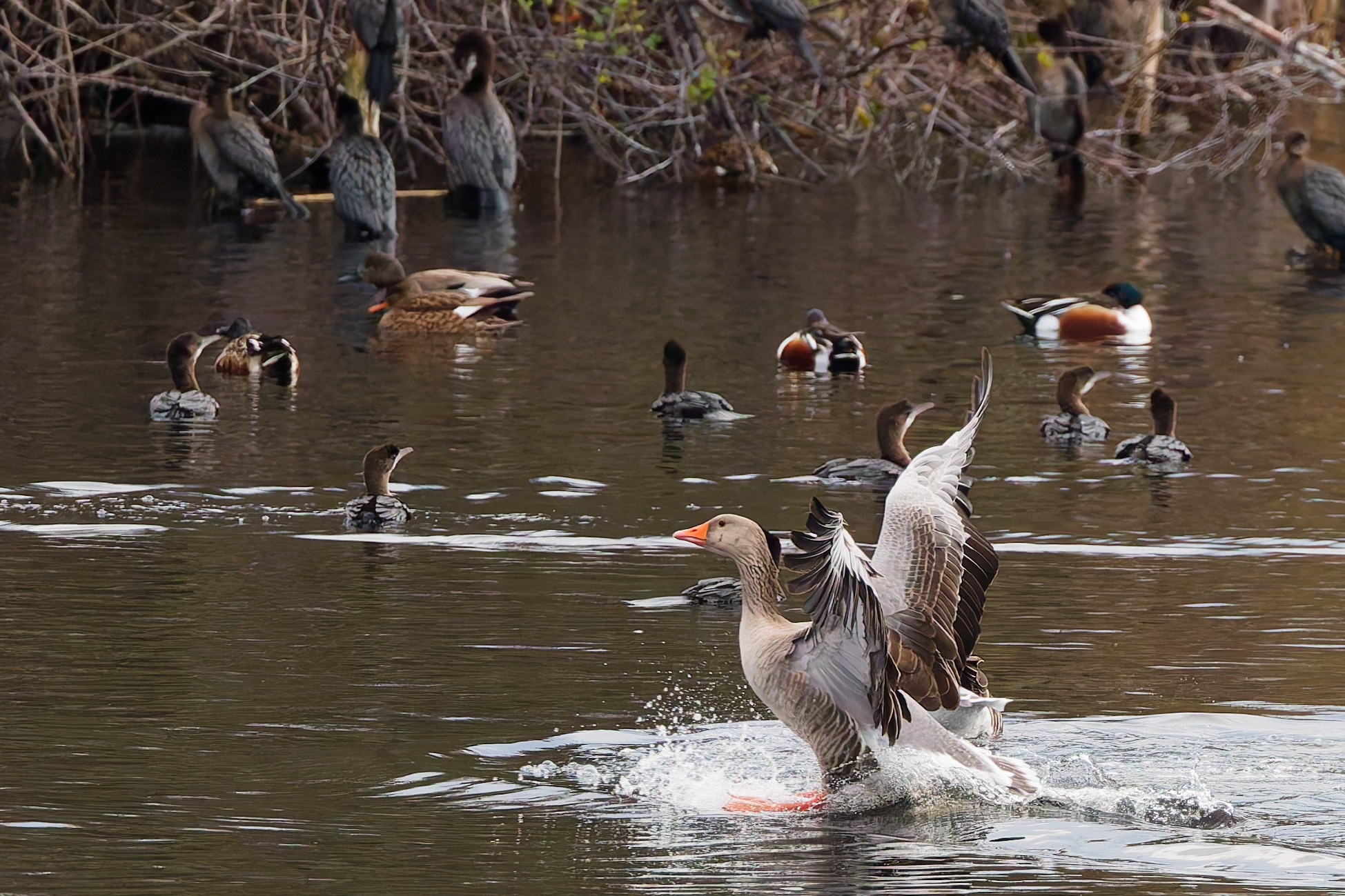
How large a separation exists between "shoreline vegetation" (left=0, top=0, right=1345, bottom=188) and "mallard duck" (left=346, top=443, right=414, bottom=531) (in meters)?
9.69

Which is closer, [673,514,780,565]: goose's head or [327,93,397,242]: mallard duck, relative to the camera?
[673,514,780,565]: goose's head

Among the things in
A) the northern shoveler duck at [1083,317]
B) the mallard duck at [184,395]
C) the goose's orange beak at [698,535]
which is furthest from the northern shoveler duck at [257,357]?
the goose's orange beak at [698,535]

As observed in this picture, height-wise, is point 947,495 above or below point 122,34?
below

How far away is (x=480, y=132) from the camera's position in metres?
21.4

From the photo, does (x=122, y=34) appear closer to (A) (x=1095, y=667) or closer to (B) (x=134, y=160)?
(B) (x=134, y=160)

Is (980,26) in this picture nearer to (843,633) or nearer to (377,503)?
(377,503)

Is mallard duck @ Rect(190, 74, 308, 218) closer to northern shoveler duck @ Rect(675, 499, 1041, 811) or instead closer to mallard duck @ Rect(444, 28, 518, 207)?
mallard duck @ Rect(444, 28, 518, 207)

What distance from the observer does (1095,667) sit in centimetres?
746

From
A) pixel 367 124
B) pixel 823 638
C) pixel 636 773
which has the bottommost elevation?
pixel 636 773

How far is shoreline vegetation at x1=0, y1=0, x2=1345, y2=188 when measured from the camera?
70.2ft

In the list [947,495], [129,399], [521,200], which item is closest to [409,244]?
[521,200]

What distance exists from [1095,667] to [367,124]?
14548 mm

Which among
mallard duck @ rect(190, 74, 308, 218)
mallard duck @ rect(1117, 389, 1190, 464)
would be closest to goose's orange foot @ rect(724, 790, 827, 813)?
mallard duck @ rect(1117, 389, 1190, 464)

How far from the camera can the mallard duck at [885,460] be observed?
10664mm
